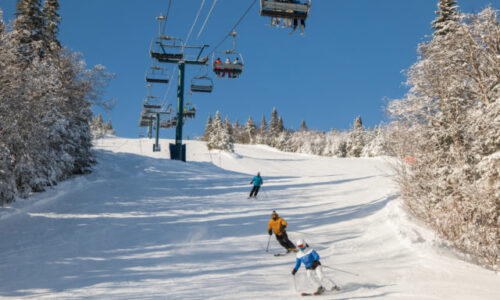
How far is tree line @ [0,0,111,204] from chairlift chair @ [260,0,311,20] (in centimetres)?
1024

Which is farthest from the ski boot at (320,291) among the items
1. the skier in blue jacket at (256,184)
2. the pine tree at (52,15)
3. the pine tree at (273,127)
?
the pine tree at (273,127)

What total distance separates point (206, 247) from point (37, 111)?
1109cm

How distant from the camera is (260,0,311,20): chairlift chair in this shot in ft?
34.3

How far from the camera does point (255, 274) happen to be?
28.2 ft

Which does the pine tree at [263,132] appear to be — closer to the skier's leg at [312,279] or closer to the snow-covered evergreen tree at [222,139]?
the snow-covered evergreen tree at [222,139]

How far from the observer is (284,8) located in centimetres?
1052

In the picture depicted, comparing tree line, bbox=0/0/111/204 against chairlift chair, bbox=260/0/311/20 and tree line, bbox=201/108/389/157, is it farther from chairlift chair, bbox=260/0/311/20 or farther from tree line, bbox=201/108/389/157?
tree line, bbox=201/108/389/157

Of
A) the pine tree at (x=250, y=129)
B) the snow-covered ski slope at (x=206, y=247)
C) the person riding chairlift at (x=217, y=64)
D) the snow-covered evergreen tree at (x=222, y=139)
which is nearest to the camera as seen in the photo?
the snow-covered ski slope at (x=206, y=247)

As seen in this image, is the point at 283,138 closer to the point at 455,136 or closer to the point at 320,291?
the point at 455,136

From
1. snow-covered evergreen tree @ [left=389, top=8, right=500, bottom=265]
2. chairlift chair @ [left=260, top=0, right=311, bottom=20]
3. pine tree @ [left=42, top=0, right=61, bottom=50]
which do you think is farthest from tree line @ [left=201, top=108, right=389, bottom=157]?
chairlift chair @ [left=260, top=0, right=311, bottom=20]

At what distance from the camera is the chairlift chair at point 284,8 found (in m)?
10.5

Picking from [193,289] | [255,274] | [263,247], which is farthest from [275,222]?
[193,289]

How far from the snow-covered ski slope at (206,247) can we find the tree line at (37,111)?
1442 millimetres

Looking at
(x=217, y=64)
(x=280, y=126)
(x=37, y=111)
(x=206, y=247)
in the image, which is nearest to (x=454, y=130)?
(x=206, y=247)
